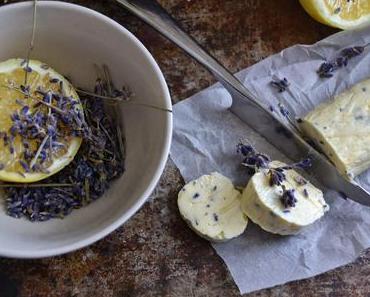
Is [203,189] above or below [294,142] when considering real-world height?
below

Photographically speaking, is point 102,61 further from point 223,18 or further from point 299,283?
point 299,283

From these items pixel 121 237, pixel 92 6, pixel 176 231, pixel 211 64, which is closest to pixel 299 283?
pixel 176 231

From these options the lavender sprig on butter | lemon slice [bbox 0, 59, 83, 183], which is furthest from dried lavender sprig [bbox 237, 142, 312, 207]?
lemon slice [bbox 0, 59, 83, 183]

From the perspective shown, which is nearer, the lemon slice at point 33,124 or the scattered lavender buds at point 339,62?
the lemon slice at point 33,124

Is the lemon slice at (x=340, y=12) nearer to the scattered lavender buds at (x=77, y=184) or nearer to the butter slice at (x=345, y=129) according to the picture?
the butter slice at (x=345, y=129)

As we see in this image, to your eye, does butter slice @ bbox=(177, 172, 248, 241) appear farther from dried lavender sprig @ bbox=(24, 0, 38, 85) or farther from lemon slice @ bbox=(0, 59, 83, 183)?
dried lavender sprig @ bbox=(24, 0, 38, 85)

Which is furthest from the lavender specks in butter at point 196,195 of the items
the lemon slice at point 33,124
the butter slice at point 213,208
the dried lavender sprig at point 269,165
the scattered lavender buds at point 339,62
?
the scattered lavender buds at point 339,62
